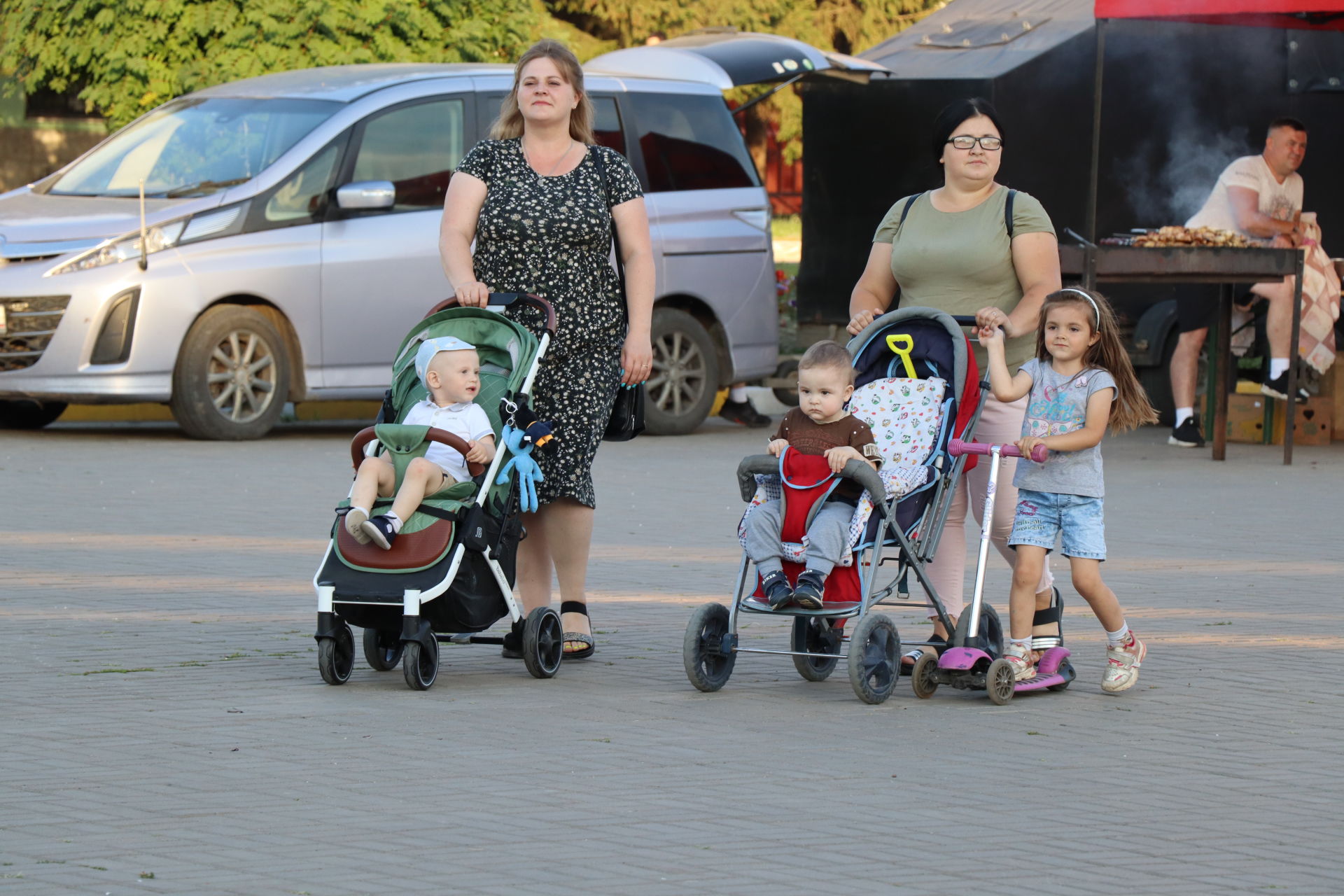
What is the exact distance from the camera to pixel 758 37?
55.1 ft

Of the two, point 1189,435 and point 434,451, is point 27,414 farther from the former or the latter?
point 434,451

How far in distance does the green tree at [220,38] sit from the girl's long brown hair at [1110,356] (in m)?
15.3

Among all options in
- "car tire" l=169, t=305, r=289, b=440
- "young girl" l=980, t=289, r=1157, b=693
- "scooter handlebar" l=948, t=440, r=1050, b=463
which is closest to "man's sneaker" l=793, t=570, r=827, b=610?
"scooter handlebar" l=948, t=440, r=1050, b=463

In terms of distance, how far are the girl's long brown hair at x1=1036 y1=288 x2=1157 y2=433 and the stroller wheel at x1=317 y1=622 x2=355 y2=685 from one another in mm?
2367

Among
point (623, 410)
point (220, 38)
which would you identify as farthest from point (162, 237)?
point (220, 38)

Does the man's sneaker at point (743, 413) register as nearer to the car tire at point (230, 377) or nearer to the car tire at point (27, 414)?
the car tire at point (230, 377)

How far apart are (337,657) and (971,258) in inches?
94.1

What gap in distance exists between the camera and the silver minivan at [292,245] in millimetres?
13102

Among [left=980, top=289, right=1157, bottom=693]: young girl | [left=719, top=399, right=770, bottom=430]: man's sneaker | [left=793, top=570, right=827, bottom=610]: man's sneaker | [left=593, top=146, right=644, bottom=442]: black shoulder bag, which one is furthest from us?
[left=719, top=399, right=770, bottom=430]: man's sneaker

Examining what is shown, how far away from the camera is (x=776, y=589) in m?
6.33

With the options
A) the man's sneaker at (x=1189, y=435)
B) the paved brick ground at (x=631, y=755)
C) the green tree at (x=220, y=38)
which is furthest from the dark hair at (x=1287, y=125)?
the green tree at (x=220, y=38)

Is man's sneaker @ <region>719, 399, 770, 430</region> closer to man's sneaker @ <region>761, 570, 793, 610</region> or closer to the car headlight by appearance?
the car headlight

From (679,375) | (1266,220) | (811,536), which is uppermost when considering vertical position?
(1266,220)

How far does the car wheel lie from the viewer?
14836 millimetres
